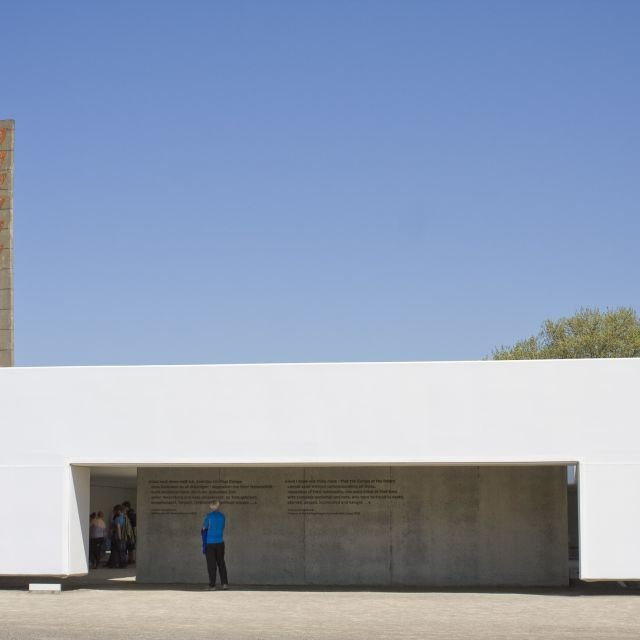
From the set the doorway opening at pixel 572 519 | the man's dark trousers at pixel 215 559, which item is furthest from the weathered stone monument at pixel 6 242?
the doorway opening at pixel 572 519

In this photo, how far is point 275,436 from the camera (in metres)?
17.4

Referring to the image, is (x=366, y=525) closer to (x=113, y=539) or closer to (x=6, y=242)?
(x=113, y=539)

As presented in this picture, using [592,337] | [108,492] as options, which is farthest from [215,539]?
[592,337]

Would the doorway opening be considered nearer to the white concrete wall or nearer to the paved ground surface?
the paved ground surface

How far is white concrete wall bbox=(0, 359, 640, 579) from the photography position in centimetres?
1667

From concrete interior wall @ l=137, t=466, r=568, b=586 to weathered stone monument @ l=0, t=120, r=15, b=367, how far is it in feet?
13.2

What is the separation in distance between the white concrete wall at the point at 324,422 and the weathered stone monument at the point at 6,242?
330 cm

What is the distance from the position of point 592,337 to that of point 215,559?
34.1 metres

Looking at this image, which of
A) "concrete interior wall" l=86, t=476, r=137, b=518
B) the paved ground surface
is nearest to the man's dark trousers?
the paved ground surface

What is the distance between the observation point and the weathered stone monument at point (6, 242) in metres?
21.3

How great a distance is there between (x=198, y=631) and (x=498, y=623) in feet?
11.7

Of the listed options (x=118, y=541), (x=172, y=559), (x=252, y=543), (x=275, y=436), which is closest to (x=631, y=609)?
(x=275, y=436)

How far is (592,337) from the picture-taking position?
4934 centimetres

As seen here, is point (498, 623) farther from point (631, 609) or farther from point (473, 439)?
point (473, 439)
